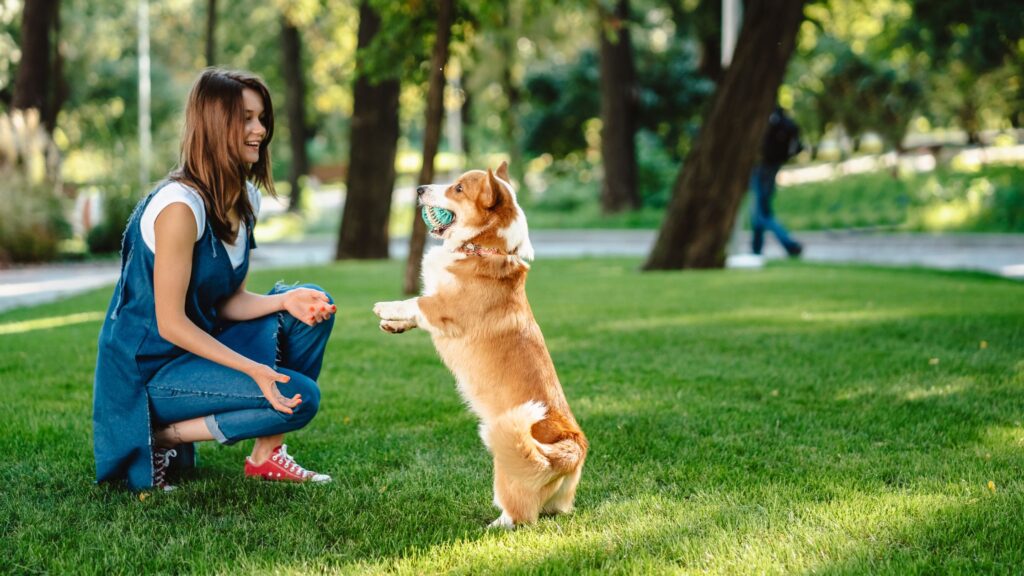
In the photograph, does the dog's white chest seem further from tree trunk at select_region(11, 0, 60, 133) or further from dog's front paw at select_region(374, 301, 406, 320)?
tree trunk at select_region(11, 0, 60, 133)

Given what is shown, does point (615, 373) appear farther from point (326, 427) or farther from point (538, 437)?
point (538, 437)

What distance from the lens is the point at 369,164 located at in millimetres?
15781

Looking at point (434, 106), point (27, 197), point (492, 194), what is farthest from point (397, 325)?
point (27, 197)

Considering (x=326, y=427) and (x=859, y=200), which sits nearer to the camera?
(x=326, y=427)

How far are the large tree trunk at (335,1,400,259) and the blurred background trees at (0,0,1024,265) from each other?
0.03 metres

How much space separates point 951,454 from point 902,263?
34.4ft

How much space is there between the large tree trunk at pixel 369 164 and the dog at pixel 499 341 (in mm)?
11644

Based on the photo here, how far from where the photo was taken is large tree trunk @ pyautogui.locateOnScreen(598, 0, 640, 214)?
71.9 feet

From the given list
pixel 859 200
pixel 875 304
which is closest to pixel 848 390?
pixel 875 304

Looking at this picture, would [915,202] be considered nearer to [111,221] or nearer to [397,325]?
[111,221]

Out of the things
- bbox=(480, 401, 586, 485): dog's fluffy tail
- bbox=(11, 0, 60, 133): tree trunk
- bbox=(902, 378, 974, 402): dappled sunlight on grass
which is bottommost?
bbox=(902, 378, 974, 402): dappled sunlight on grass

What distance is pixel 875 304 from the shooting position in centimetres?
930

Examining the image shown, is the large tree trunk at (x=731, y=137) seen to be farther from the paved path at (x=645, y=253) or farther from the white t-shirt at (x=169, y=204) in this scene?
the white t-shirt at (x=169, y=204)

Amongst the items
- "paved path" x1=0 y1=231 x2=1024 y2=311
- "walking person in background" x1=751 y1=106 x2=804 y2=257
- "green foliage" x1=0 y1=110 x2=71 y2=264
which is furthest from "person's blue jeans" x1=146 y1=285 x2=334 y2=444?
"green foliage" x1=0 y1=110 x2=71 y2=264
